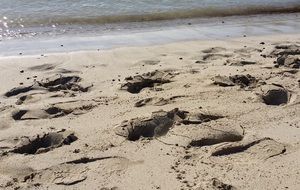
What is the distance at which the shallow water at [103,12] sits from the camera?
8.55 metres

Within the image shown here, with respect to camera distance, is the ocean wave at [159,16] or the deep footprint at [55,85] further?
the ocean wave at [159,16]

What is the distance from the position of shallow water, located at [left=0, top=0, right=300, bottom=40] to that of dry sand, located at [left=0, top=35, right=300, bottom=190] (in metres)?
2.52

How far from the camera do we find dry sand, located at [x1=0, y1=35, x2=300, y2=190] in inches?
130

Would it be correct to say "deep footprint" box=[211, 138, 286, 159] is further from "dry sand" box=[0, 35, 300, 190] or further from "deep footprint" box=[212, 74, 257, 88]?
"deep footprint" box=[212, 74, 257, 88]

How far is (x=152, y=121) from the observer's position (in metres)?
4.03

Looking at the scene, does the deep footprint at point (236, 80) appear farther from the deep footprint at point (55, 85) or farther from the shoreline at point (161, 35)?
the shoreline at point (161, 35)

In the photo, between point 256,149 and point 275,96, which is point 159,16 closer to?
point 275,96

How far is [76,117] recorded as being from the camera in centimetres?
429

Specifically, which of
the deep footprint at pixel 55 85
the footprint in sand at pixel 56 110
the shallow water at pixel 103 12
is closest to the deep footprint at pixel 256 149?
the footprint in sand at pixel 56 110

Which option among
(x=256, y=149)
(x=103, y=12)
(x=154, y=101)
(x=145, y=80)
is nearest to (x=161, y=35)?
(x=103, y=12)

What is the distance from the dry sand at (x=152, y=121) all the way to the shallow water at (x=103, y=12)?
2524 millimetres

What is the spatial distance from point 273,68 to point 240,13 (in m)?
4.86

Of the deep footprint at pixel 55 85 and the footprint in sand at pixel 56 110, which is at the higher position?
the deep footprint at pixel 55 85

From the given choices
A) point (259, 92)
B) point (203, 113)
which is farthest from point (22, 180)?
point (259, 92)
